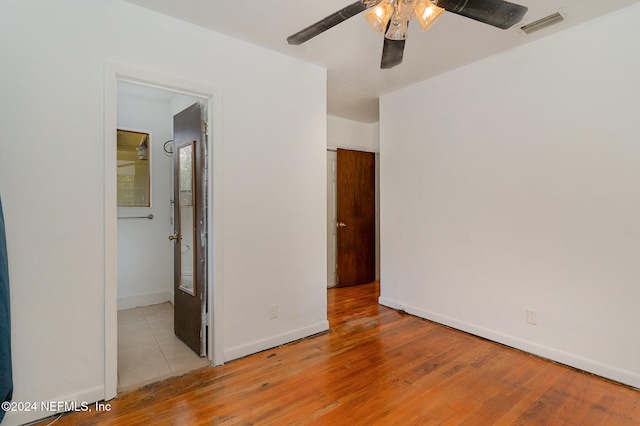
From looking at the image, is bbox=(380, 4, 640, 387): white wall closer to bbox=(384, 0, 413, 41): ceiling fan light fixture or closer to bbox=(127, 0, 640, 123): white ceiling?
bbox=(127, 0, 640, 123): white ceiling

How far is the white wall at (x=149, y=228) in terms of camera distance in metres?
3.93

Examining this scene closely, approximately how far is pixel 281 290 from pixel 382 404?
130 centimetres

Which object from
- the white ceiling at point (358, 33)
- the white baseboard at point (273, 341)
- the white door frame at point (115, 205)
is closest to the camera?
the white door frame at point (115, 205)

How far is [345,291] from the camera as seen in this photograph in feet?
15.6

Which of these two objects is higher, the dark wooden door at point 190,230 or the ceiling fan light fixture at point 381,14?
the ceiling fan light fixture at point 381,14

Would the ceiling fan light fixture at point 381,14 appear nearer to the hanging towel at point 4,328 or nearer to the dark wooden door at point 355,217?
the hanging towel at point 4,328

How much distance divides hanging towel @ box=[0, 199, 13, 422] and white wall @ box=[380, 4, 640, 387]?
344cm

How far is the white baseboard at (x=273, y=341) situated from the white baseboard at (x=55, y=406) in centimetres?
88

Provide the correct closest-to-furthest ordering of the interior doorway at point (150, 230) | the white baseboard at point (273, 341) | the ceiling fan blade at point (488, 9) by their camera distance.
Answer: the ceiling fan blade at point (488, 9), the white baseboard at point (273, 341), the interior doorway at point (150, 230)

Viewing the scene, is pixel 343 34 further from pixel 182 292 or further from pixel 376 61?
pixel 182 292

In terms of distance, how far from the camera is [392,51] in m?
1.87

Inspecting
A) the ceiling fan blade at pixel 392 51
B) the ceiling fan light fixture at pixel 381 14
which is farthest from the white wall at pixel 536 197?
the ceiling fan light fixture at pixel 381 14

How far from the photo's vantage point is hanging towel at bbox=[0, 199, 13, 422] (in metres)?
1.65

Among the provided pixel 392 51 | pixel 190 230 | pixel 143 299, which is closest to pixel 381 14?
pixel 392 51
